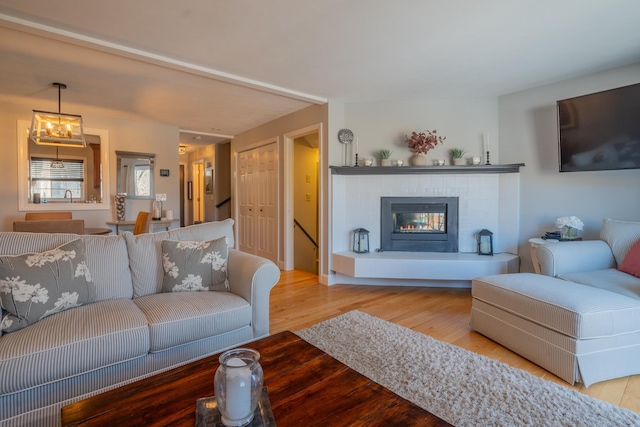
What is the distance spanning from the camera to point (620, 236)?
260 cm

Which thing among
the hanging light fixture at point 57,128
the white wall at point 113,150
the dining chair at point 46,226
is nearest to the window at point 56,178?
the white wall at point 113,150

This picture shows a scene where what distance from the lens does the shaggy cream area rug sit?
5.04 ft

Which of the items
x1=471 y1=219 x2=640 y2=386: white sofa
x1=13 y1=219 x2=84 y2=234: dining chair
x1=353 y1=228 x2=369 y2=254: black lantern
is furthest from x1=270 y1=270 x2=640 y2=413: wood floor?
x1=13 y1=219 x2=84 y2=234: dining chair

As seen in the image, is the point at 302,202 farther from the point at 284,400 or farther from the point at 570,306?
the point at 284,400

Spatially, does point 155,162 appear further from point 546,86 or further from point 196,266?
point 546,86

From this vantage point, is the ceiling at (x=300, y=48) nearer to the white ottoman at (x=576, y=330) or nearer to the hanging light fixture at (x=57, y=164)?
the hanging light fixture at (x=57, y=164)

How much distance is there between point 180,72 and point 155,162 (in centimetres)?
256

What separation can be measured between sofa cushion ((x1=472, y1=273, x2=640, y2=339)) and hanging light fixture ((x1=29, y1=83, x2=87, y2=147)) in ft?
14.1

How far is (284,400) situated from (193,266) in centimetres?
138

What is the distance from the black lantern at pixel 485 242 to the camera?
3.74 metres

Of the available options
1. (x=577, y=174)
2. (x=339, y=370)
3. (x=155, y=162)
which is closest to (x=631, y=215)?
(x=577, y=174)

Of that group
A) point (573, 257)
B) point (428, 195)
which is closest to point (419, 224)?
point (428, 195)

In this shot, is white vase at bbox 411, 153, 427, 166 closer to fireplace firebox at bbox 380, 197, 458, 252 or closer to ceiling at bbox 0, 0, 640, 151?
fireplace firebox at bbox 380, 197, 458, 252

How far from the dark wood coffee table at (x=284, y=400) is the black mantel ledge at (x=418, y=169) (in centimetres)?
291
